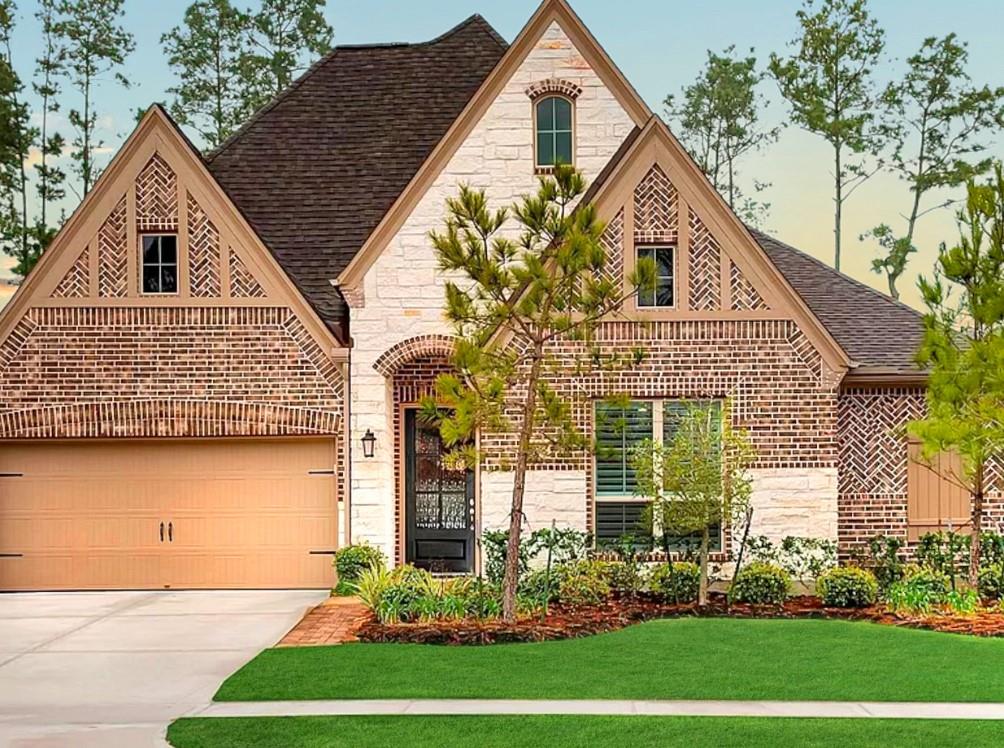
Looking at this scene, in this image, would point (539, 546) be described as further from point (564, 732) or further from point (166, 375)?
point (564, 732)

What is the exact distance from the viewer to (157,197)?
56.9ft

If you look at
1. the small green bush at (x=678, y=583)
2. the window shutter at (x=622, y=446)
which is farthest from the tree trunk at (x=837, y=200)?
the small green bush at (x=678, y=583)

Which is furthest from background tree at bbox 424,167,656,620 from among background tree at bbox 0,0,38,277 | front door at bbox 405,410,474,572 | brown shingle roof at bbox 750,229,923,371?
background tree at bbox 0,0,38,277

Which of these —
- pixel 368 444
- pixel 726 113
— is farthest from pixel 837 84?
pixel 368 444

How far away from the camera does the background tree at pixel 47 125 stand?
32.1 meters

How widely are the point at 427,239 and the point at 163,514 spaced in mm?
5498

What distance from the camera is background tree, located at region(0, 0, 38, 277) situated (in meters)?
31.6

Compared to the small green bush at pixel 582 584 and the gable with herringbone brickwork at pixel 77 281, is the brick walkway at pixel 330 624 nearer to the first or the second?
the small green bush at pixel 582 584

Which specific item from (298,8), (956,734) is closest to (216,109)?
(298,8)

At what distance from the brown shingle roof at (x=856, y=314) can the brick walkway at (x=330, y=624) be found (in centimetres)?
732

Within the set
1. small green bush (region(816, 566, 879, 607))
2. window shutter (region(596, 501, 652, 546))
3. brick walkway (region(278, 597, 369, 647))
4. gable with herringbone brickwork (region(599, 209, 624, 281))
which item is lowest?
brick walkway (region(278, 597, 369, 647))

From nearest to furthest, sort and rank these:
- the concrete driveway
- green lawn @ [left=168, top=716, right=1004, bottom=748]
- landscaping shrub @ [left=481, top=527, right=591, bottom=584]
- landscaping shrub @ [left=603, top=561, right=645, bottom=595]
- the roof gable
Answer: green lawn @ [left=168, top=716, right=1004, bottom=748]
the concrete driveway
landscaping shrub @ [left=603, top=561, right=645, bottom=595]
landscaping shrub @ [left=481, top=527, right=591, bottom=584]
the roof gable

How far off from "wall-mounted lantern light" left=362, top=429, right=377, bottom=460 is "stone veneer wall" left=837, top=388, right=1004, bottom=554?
6.43 metres

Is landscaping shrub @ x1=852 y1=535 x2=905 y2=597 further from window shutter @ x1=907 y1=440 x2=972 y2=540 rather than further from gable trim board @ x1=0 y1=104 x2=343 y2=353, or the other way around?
gable trim board @ x1=0 y1=104 x2=343 y2=353
